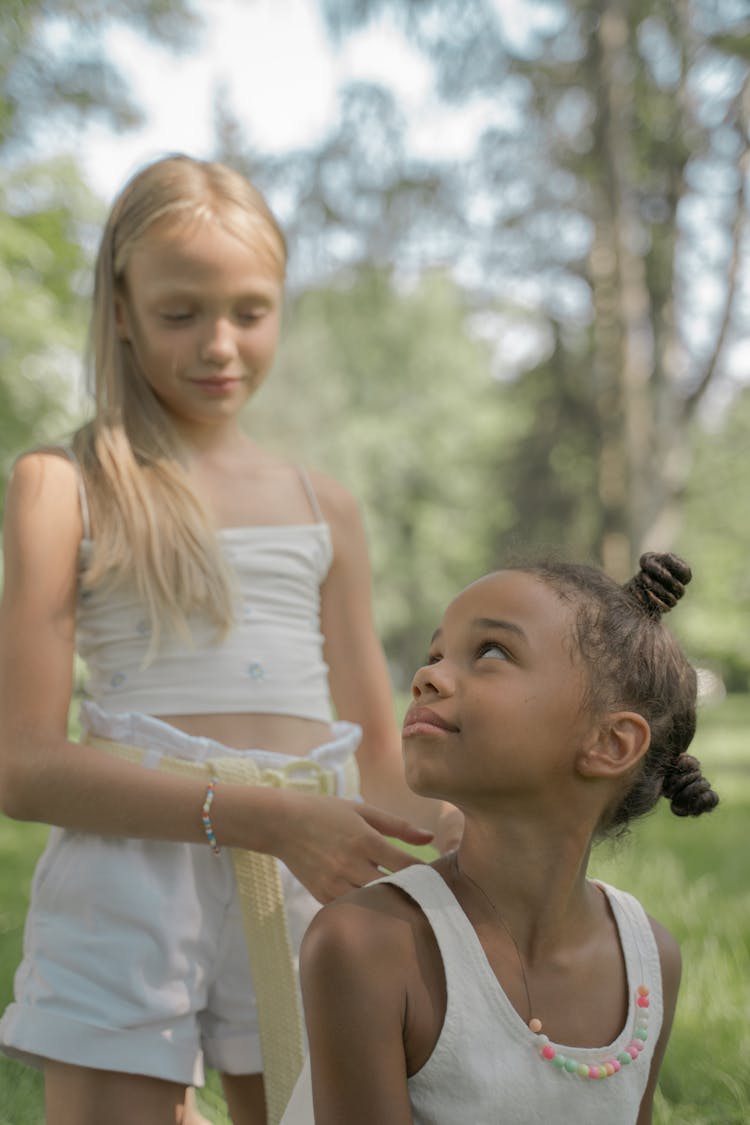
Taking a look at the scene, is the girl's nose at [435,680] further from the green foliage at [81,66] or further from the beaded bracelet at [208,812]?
the green foliage at [81,66]

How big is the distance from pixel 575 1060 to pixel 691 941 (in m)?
2.82

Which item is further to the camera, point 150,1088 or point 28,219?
point 28,219

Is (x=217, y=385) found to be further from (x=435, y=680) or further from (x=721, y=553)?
(x=721, y=553)

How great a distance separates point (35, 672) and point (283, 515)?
0.58 m

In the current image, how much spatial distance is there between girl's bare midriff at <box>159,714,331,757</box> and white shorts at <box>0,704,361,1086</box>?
0.18 ft

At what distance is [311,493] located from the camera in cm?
251

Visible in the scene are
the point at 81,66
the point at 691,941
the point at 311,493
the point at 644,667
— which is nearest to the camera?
the point at 644,667

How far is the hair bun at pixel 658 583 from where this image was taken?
189cm

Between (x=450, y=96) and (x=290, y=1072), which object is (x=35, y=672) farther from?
(x=450, y=96)

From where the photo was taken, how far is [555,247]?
1201 cm

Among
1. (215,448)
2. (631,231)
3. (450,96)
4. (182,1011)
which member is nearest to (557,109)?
(450,96)

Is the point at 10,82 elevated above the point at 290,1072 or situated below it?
above

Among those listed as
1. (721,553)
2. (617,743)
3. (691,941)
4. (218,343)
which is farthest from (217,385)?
(721,553)

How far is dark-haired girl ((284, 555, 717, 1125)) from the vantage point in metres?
1.60
